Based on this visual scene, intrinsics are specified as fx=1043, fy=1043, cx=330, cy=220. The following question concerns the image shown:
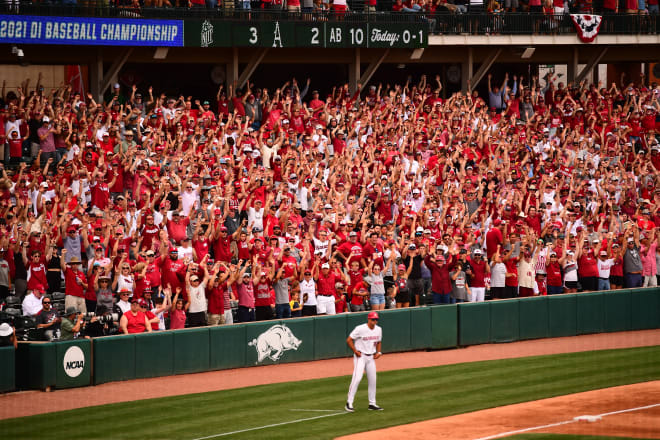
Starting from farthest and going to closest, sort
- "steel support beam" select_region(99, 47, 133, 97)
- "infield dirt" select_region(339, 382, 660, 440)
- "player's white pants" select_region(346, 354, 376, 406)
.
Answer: "steel support beam" select_region(99, 47, 133, 97)
"player's white pants" select_region(346, 354, 376, 406)
"infield dirt" select_region(339, 382, 660, 440)

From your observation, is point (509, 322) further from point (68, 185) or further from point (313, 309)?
point (68, 185)

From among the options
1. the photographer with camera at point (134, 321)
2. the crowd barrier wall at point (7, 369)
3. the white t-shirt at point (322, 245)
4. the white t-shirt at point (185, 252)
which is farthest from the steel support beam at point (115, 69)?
the crowd barrier wall at point (7, 369)

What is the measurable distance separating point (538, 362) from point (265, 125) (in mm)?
9567

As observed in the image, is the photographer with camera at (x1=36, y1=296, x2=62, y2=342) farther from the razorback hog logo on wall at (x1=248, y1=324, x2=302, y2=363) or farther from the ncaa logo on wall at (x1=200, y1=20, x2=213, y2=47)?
the ncaa logo on wall at (x1=200, y1=20, x2=213, y2=47)

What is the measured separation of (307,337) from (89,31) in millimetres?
10965

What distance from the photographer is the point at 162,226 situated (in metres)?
20.7

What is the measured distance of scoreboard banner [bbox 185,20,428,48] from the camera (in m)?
29.1

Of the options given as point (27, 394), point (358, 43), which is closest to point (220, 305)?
point (27, 394)

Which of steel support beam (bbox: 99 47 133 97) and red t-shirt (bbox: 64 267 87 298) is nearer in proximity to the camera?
red t-shirt (bbox: 64 267 87 298)

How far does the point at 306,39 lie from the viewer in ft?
100

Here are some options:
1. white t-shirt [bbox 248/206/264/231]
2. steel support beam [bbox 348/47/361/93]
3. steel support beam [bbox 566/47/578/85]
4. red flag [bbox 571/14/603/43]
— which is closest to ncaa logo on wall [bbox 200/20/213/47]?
steel support beam [bbox 348/47/361/93]

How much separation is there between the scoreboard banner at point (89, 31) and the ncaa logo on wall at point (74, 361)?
10.8 metres

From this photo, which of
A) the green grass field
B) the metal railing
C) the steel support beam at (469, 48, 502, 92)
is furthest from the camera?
the steel support beam at (469, 48, 502, 92)

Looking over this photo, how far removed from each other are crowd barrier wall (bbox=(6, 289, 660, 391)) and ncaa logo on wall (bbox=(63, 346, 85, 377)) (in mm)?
17
